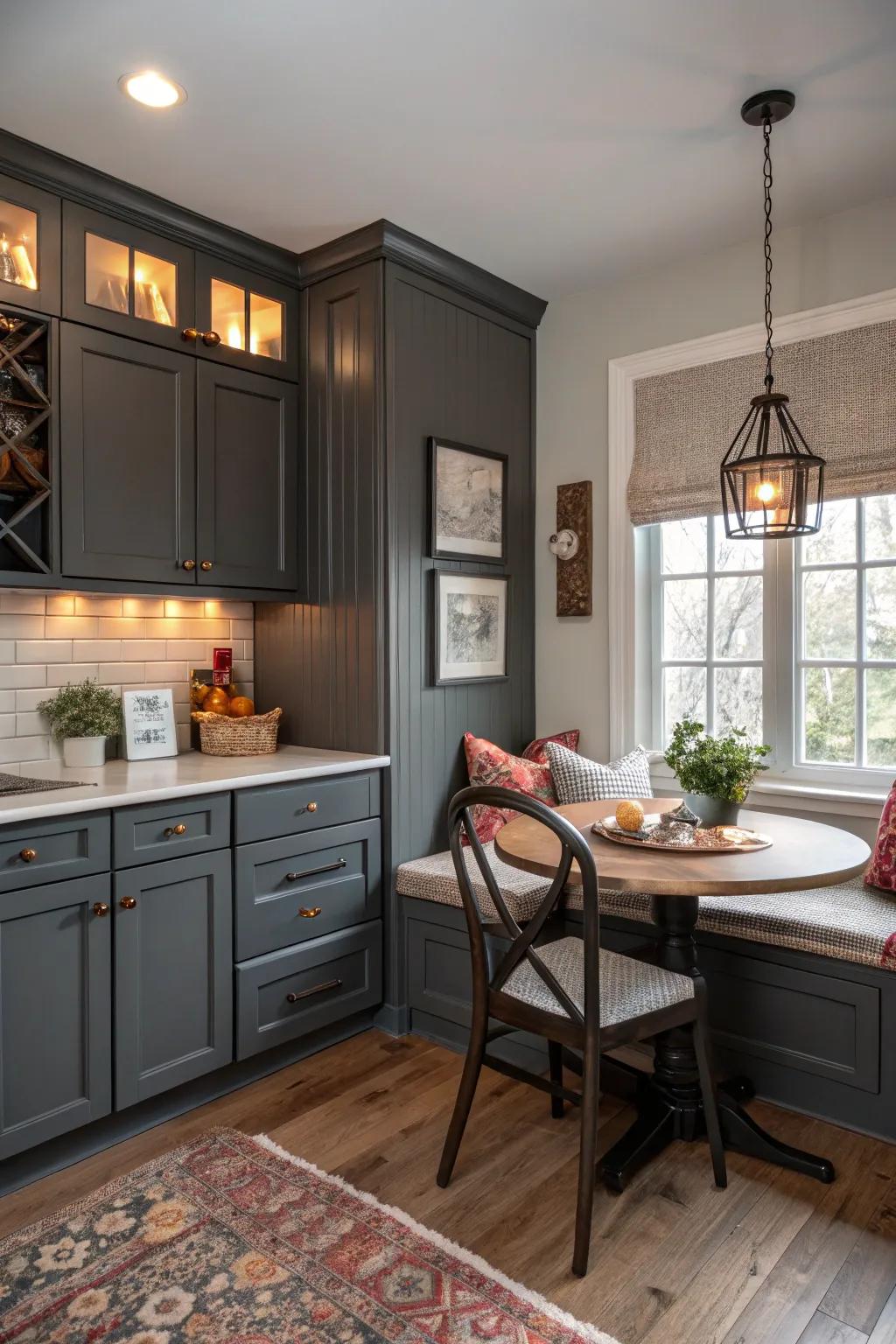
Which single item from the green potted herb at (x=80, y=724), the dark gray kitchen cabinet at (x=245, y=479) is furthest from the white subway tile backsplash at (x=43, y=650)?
the dark gray kitchen cabinet at (x=245, y=479)

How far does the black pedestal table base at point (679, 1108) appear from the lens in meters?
2.18

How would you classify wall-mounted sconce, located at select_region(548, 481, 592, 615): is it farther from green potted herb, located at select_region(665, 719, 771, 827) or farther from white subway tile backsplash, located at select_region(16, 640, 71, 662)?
white subway tile backsplash, located at select_region(16, 640, 71, 662)

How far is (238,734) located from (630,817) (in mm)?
A: 1492

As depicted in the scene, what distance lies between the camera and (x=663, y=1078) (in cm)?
235

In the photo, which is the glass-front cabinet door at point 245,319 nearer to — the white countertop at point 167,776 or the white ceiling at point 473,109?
the white ceiling at point 473,109

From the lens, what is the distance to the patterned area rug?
1.70 meters

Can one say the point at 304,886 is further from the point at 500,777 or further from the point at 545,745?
the point at 545,745

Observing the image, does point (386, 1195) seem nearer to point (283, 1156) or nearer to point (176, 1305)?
point (283, 1156)

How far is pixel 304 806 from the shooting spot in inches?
112

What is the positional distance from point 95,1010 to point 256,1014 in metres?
0.55

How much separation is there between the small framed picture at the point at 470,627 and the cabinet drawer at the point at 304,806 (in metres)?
0.52

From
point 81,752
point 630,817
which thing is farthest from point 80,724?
point 630,817

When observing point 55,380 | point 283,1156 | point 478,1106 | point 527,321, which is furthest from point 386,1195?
point 527,321

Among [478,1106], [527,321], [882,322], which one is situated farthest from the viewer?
[527,321]
